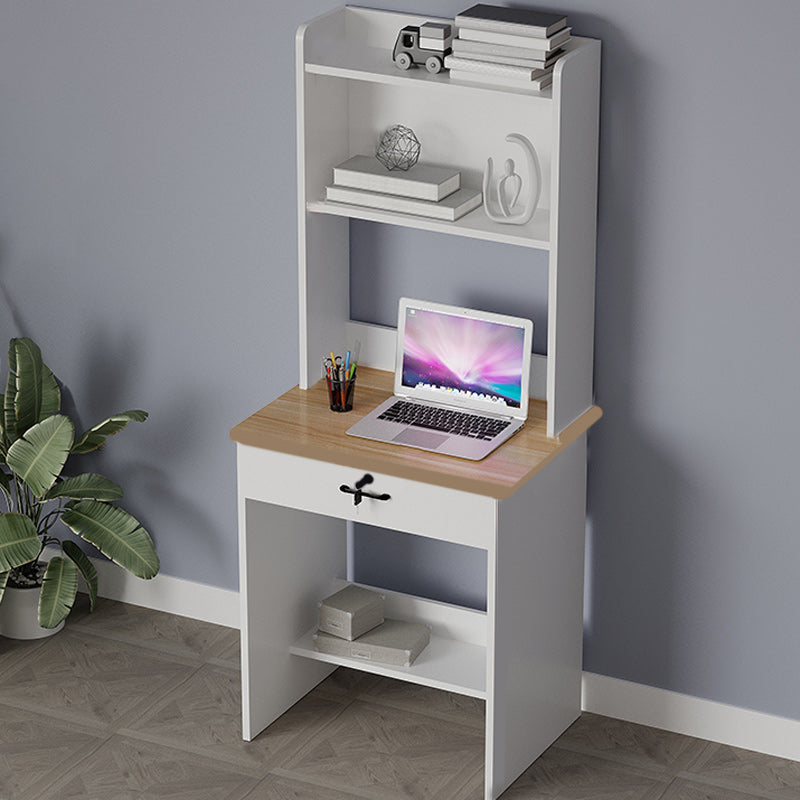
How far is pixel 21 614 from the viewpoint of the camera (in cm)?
413

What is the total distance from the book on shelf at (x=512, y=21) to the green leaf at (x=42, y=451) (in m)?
1.49

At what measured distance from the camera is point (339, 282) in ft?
12.2

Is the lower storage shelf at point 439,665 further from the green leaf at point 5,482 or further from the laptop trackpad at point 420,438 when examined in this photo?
the green leaf at point 5,482

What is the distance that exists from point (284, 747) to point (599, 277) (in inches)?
54.2

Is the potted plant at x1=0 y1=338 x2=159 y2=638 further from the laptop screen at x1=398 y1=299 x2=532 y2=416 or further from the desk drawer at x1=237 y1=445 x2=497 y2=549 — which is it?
the laptop screen at x1=398 y1=299 x2=532 y2=416

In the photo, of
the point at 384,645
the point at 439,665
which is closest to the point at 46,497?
the point at 384,645

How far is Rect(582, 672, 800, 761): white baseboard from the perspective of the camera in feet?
11.9

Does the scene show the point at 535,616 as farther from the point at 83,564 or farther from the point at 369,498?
the point at 83,564

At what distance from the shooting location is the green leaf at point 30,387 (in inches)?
158

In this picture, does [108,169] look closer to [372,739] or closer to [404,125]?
[404,125]

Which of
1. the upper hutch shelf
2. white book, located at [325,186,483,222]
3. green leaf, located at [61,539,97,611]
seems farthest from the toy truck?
green leaf, located at [61,539,97,611]

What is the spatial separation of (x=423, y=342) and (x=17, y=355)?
1.16m

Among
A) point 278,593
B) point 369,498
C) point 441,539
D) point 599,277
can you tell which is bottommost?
point 278,593

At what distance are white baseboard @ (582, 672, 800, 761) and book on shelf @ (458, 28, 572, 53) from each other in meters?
1.59
